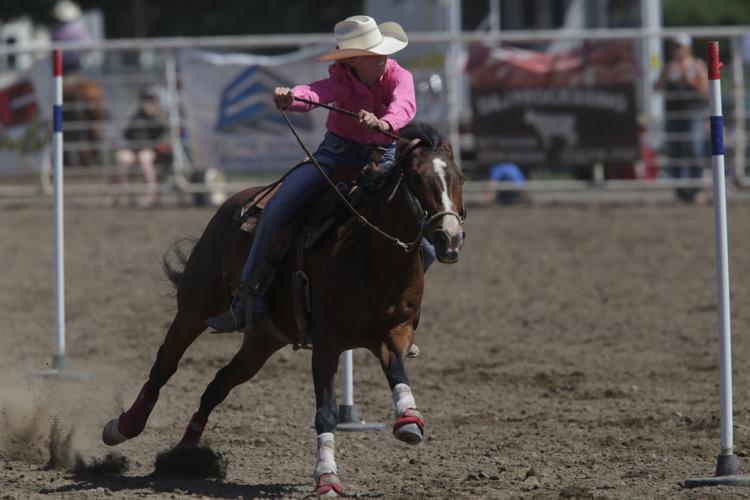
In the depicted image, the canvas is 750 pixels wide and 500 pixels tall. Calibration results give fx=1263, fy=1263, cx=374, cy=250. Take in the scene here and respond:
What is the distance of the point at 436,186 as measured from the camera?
17.4ft

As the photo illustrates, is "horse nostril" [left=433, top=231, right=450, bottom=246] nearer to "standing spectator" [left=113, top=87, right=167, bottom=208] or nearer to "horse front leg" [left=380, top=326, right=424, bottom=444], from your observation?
"horse front leg" [left=380, top=326, right=424, bottom=444]

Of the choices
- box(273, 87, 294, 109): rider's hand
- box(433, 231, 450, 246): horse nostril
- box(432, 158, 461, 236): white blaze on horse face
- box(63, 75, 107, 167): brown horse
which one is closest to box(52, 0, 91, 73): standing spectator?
box(63, 75, 107, 167): brown horse

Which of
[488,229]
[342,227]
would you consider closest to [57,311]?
[342,227]

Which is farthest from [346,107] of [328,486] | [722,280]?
[722,280]

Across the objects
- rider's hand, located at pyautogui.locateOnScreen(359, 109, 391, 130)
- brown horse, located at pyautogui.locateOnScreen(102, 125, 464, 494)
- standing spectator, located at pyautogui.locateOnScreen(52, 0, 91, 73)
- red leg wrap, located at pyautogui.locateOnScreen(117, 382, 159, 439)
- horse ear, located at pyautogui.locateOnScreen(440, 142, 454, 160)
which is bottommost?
red leg wrap, located at pyautogui.locateOnScreen(117, 382, 159, 439)

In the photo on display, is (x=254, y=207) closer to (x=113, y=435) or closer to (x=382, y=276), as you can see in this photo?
(x=382, y=276)

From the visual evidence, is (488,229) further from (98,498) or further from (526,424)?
(98,498)

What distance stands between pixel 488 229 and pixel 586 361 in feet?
15.0

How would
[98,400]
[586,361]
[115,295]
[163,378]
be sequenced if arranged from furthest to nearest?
[115,295] → [586,361] → [98,400] → [163,378]

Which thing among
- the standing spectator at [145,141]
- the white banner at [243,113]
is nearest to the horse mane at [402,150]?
the white banner at [243,113]

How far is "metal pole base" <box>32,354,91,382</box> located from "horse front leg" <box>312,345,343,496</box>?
3508 millimetres

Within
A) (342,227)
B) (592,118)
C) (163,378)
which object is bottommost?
(163,378)

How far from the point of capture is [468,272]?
12398 mm

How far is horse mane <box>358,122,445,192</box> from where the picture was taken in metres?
5.55
